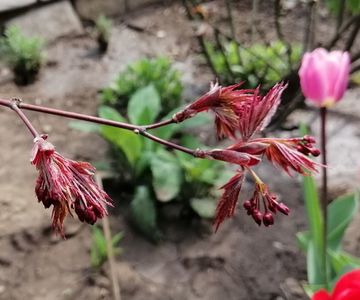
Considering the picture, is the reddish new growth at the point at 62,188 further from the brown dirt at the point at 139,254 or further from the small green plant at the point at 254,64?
the small green plant at the point at 254,64

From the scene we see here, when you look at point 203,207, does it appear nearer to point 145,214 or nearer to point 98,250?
point 145,214

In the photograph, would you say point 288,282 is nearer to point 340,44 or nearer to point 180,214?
point 180,214

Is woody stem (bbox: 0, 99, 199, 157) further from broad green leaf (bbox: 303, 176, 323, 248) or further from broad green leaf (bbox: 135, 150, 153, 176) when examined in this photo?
broad green leaf (bbox: 135, 150, 153, 176)

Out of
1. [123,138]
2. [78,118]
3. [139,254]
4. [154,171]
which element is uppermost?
[78,118]

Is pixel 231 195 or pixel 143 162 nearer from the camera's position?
pixel 231 195

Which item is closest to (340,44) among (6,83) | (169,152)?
(169,152)

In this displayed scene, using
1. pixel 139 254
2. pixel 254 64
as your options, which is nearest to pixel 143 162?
pixel 139 254

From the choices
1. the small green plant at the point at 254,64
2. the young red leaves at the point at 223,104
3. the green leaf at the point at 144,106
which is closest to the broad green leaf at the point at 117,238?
the green leaf at the point at 144,106
